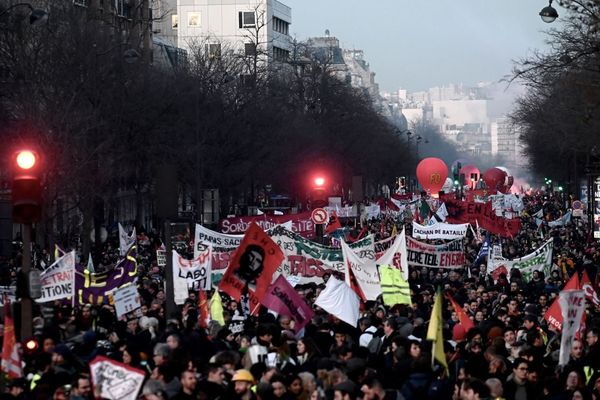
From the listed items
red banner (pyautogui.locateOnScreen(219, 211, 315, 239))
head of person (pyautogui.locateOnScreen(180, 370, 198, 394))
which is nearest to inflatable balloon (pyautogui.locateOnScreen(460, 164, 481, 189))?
red banner (pyautogui.locateOnScreen(219, 211, 315, 239))

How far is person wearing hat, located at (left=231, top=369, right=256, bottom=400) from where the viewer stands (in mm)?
15225

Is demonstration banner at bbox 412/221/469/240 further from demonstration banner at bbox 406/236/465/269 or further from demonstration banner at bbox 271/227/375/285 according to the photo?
demonstration banner at bbox 271/227/375/285

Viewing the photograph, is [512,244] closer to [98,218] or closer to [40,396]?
[98,218]

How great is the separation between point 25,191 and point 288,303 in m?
6.04

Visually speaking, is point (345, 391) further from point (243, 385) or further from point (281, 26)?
point (281, 26)

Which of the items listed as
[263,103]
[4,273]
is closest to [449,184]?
[263,103]

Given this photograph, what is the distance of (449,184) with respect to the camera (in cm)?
17462

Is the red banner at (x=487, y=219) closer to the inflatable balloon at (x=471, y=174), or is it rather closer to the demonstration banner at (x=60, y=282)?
the demonstration banner at (x=60, y=282)

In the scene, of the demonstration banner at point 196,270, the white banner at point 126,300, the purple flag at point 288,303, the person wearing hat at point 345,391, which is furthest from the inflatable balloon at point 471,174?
the person wearing hat at point 345,391

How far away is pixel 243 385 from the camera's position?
1537 centimetres

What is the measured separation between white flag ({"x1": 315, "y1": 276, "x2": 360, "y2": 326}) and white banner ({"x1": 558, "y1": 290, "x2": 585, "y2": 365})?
456 centimetres

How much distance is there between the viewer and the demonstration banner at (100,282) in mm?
27094

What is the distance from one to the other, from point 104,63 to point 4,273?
69.4 feet

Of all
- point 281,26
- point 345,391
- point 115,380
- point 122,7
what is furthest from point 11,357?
point 281,26
